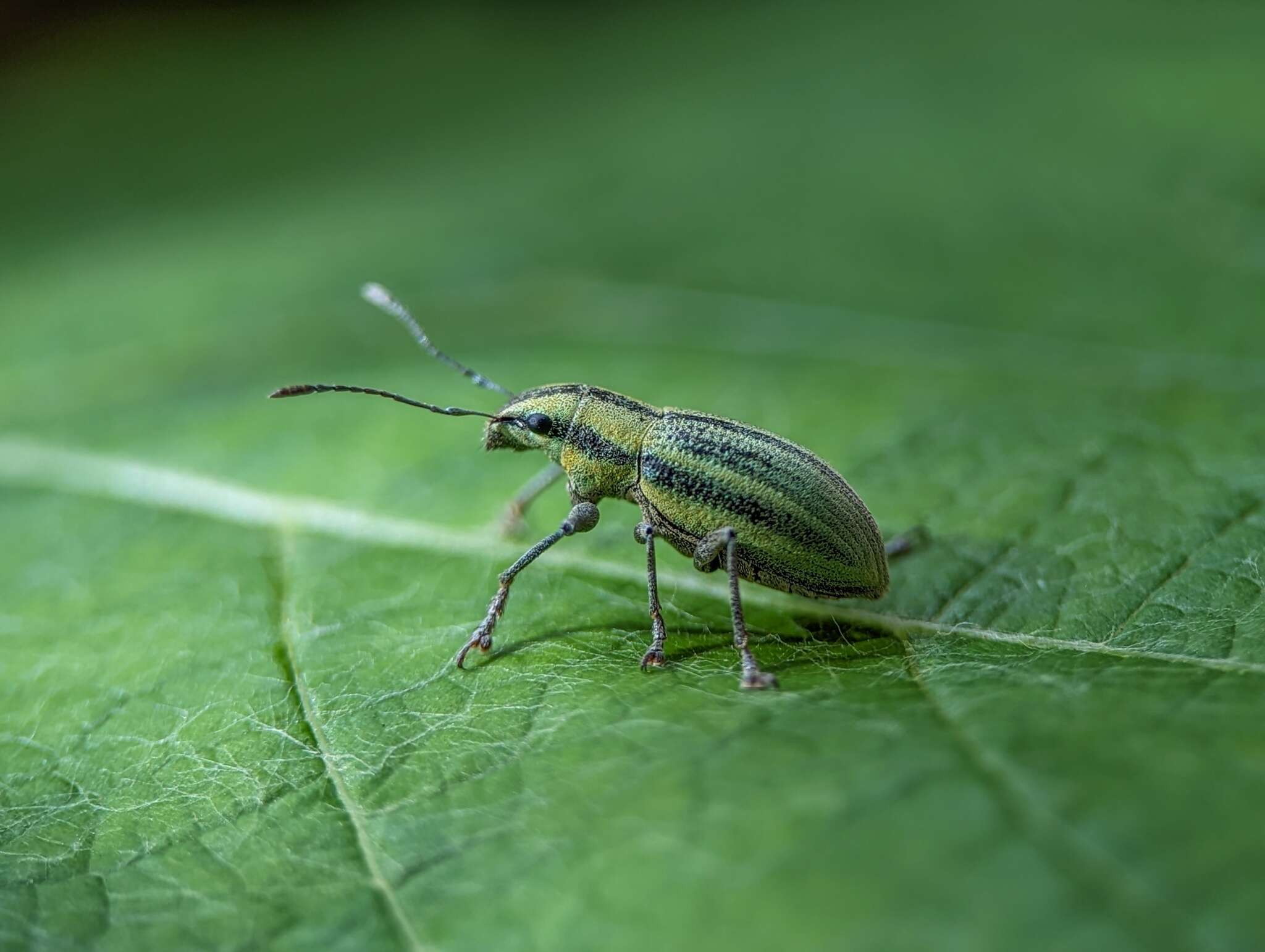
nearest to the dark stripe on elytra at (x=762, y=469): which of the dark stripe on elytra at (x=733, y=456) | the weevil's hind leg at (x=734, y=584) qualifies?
the dark stripe on elytra at (x=733, y=456)

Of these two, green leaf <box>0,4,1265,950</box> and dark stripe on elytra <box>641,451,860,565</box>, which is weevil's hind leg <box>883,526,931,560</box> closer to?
green leaf <box>0,4,1265,950</box>

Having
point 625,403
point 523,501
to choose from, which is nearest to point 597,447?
point 625,403

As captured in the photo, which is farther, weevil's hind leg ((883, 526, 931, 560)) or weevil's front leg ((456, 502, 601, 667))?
weevil's hind leg ((883, 526, 931, 560))

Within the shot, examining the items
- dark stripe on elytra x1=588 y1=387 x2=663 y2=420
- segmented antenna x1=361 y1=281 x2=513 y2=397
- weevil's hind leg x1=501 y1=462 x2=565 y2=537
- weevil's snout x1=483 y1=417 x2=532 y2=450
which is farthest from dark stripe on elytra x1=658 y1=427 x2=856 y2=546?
segmented antenna x1=361 y1=281 x2=513 y2=397

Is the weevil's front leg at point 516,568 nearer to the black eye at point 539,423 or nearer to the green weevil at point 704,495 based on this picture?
the green weevil at point 704,495

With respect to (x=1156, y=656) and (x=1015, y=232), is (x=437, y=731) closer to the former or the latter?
(x=1156, y=656)
